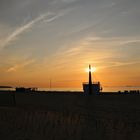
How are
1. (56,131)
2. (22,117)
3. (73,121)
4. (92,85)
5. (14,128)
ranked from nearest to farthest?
(56,131) → (14,128) → (73,121) → (22,117) → (92,85)

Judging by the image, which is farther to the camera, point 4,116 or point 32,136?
point 4,116

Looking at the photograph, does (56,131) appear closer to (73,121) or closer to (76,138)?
(76,138)

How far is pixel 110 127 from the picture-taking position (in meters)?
11.8

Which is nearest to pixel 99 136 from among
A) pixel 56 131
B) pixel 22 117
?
pixel 56 131

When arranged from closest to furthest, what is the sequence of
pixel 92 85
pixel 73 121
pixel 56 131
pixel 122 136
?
pixel 122 136 < pixel 56 131 < pixel 73 121 < pixel 92 85

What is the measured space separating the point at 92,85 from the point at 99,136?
33352mm

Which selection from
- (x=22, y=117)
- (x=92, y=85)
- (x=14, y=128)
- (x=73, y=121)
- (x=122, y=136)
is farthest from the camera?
(x=92, y=85)

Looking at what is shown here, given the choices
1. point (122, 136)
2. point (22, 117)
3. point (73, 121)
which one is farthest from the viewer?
point (22, 117)

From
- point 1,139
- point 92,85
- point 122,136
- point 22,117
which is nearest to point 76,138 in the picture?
point 122,136

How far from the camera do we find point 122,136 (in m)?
10.5

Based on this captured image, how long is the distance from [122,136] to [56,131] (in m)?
2.65

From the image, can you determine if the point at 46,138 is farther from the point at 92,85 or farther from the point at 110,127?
the point at 92,85

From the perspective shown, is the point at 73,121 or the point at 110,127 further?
the point at 73,121

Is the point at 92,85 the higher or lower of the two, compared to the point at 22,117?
higher
